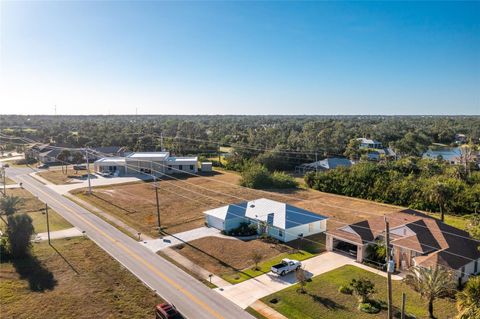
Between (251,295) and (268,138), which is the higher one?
(268,138)

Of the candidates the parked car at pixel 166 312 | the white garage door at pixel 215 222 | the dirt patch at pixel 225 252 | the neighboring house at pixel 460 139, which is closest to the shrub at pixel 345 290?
the dirt patch at pixel 225 252

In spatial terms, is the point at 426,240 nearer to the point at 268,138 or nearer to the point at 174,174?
the point at 174,174

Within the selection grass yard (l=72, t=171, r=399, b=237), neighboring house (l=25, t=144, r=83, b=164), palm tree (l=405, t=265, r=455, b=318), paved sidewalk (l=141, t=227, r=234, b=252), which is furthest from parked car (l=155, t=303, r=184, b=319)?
neighboring house (l=25, t=144, r=83, b=164)

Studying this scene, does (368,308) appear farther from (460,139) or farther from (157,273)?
(460,139)

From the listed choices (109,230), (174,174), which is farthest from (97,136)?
(109,230)

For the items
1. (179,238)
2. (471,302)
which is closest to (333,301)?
(471,302)

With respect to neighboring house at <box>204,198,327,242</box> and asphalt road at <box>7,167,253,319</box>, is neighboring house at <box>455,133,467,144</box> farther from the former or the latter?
asphalt road at <box>7,167,253,319</box>
